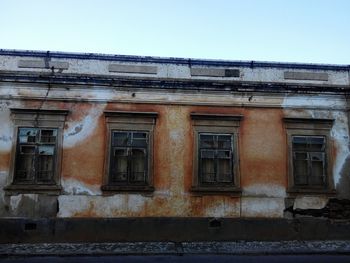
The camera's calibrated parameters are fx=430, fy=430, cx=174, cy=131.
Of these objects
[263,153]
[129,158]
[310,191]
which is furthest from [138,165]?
[310,191]

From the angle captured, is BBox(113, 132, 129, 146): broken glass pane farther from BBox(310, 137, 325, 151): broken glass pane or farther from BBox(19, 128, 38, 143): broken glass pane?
BBox(310, 137, 325, 151): broken glass pane

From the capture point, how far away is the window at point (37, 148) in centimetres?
1146

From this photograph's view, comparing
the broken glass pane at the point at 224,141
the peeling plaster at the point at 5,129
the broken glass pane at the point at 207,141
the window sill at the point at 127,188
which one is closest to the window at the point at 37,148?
the peeling plaster at the point at 5,129

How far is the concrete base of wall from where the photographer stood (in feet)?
36.5

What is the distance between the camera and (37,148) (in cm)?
1165

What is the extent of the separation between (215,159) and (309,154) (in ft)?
9.07

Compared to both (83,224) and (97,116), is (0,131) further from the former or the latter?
(83,224)

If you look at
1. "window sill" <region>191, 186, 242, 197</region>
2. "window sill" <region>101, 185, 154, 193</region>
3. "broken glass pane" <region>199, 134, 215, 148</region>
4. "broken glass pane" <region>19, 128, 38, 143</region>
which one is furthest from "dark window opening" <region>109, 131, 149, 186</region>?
"broken glass pane" <region>19, 128, 38, 143</region>

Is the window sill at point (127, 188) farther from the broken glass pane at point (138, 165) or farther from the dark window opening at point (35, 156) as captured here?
the dark window opening at point (35, 156)

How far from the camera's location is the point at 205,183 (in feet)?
39.2

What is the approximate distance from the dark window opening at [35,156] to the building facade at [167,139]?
0.03 m

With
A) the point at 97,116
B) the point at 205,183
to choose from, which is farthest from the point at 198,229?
the point at 97,116

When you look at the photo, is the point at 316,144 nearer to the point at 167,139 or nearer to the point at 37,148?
the point at 167,139

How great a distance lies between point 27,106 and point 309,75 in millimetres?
8217
